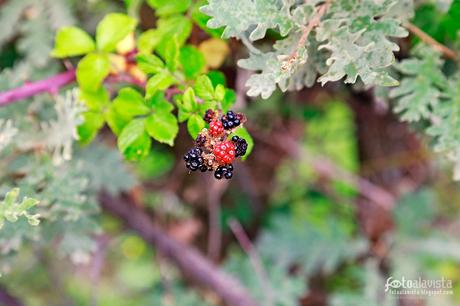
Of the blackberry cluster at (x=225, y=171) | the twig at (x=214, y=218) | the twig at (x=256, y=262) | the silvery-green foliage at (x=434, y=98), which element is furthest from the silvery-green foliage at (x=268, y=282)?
the blackberry cluster at (x=225, y=171)

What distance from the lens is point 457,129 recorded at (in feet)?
2.47

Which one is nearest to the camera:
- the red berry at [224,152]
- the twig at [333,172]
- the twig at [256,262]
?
the red berry at [224,152]

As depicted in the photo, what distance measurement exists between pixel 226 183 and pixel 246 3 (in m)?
0.83

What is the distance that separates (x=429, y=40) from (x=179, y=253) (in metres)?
0.68

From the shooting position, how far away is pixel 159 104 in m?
0.70

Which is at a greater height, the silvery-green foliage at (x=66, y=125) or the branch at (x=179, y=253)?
the silvery-green foliage at (x=66, y=125)

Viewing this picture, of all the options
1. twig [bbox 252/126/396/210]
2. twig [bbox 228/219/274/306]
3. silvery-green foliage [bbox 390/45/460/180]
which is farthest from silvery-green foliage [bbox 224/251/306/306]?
silvery-green foliage [bbox 390/45/460/180]

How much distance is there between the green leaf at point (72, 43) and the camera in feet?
2.57

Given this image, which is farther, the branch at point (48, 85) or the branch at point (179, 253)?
the branch at point (179, 253)

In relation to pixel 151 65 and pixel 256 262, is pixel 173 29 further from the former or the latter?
pixel 256 262

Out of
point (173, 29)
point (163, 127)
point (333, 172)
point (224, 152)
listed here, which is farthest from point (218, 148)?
point (333, 172)

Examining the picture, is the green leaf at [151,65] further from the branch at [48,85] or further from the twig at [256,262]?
the twig at [256,262]

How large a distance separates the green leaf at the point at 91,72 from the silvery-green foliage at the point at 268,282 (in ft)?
1.80

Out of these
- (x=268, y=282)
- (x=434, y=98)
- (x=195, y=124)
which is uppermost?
(x=195, y=124)
